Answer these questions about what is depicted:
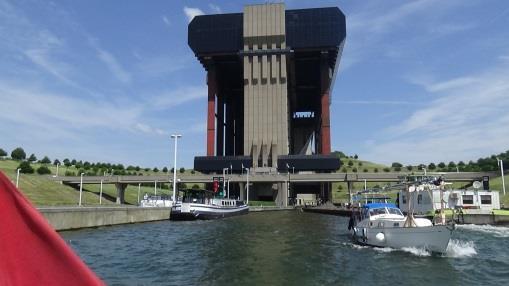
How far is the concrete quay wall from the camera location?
3794cm

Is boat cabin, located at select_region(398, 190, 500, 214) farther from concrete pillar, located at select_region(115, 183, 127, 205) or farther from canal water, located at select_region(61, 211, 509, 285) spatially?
concrete pillar, located at select_region(115, 183, 127, 205)

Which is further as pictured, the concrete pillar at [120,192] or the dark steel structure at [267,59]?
the dark steel structure at [267,59]

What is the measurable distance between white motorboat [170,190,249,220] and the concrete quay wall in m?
3.45

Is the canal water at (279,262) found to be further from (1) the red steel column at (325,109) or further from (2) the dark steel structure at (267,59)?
(1) the red steel column at (325,109)

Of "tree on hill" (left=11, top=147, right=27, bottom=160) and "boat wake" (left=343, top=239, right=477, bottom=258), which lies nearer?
"boat wake" (left=343, top=239, right=477, bottom=258)

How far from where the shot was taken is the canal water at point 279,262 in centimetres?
2080

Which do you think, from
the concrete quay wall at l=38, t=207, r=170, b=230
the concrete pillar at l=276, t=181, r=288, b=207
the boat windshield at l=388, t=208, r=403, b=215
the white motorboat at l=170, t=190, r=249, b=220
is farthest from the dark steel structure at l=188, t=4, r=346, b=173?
the boat windshield at l=388, t=208, r=403, b=215

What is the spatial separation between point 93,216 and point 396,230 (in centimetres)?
3009

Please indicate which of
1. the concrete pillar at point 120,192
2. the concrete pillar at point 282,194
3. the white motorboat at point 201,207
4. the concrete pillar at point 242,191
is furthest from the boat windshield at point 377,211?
the concrete pillar at point 120,192

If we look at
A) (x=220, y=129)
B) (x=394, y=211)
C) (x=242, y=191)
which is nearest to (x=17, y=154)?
(x=220, y=129)

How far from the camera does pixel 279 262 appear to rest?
25328 mm

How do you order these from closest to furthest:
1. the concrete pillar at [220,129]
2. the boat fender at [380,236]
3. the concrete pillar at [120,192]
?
the boat fender at [380,236]
the concrete pillar at [120,192]
the concrete pillar at [220,129]

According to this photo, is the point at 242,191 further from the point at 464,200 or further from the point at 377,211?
the point at 377,211

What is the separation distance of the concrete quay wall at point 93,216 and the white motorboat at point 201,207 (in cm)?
345
